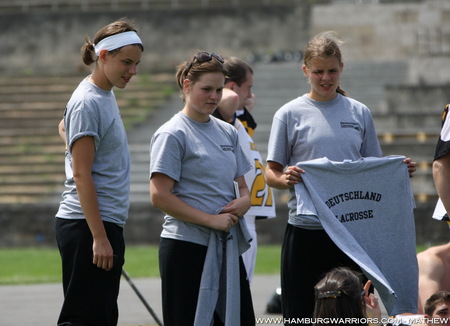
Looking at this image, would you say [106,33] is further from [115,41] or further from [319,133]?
[319,133]

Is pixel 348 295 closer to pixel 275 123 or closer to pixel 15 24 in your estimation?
pixel 275 123

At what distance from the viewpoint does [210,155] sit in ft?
18.7

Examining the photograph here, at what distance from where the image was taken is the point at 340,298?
4762mm

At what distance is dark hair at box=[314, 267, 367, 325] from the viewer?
15.6 ft

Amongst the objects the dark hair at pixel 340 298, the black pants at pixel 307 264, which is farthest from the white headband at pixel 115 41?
the dark hair at pixel 340 298

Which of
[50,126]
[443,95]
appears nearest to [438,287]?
[443,95]

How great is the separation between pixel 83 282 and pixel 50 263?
34.3 feet

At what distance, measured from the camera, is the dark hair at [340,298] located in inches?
187

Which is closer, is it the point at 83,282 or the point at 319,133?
the point at 83,282

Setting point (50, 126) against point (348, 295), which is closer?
point (348, 295)

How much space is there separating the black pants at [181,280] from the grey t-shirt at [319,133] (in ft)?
2.19

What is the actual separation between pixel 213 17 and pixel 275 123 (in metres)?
23.8

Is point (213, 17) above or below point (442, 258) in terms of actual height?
above

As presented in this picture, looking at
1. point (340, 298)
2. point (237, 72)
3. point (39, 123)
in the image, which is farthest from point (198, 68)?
point (39, 123)
